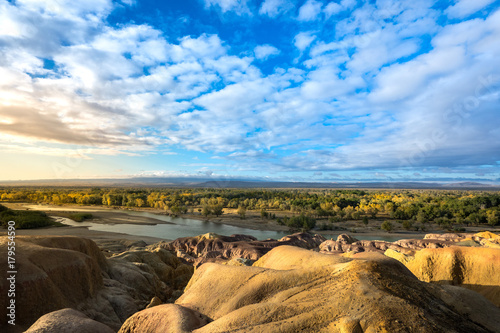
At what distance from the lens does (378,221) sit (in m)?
84.4

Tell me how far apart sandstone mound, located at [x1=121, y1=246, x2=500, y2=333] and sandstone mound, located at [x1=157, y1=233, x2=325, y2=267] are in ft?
69.4

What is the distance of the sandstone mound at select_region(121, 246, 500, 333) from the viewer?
6.84m

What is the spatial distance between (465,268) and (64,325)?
22.4 meters

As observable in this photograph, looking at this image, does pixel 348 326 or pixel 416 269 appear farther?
pixel 416 269

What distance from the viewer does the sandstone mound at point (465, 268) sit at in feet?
52.1

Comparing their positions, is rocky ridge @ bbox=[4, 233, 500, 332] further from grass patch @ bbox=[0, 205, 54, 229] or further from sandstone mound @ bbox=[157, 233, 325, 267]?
grass patch @ bbox=[0, 205, 54, 229]

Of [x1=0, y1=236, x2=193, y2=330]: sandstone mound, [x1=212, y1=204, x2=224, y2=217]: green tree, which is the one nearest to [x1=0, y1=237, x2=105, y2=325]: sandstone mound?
[x1=0, y1=236, x2=193, y2=330]: sandstone mound

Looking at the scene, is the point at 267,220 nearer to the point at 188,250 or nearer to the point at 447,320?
the point at 188,250

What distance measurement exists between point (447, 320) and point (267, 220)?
7916cm

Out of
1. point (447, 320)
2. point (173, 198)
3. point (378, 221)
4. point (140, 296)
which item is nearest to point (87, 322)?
point (140, 296)


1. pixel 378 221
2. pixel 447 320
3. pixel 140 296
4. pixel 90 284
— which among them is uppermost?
pixel 447 320

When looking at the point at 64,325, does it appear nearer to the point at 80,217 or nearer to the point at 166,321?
the point at 166,321

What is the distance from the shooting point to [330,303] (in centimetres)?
759

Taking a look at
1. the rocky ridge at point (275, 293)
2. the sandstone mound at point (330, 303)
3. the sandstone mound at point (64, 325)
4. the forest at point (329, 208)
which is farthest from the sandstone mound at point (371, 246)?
the forest at point (329, 208)
